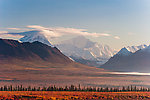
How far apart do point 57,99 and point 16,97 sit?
7.65 m

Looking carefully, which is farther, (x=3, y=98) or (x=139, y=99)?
(x=139, y=99)

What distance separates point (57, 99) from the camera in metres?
44.0

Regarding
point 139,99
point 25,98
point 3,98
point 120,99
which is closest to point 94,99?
point 120,99

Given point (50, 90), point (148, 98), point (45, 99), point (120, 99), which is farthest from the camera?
point (50, 90)

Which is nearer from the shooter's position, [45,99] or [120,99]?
[45,99]

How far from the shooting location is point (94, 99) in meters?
48.1

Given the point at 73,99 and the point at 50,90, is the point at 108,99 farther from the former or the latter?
the point at 50,90

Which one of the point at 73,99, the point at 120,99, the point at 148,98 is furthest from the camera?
the point at 148,98

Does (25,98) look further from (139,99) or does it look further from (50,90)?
(139,99)

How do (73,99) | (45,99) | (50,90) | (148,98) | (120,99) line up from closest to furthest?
(45,99) < (73,99) < (120,99) < (148,98) < (50,90)

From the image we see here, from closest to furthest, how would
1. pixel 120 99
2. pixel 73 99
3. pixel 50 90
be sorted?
pixel 73 99
pixel 120 99
pixel 50 90

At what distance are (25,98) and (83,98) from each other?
10.9 metres

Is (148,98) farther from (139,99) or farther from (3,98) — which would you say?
(3,98)

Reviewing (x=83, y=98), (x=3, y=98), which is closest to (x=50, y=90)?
(x=83, y=98)
